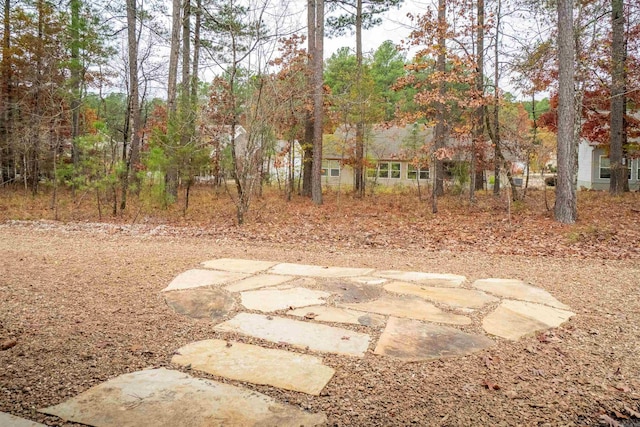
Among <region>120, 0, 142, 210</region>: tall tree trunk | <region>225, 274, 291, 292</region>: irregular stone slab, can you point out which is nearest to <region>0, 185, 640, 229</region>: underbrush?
<region>120, 0, 142, 210</region>: tall tree trunk

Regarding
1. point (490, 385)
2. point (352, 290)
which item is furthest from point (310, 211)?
point (490, 385)

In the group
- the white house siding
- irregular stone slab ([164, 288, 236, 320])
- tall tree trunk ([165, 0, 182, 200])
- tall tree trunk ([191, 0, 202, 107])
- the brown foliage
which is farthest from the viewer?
the white house siding

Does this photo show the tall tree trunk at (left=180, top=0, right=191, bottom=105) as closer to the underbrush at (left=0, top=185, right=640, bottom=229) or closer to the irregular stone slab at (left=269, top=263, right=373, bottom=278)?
the underbrush at (left=0, top=185, right=640, bottom=229)

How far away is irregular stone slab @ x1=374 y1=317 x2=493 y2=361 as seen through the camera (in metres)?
2.03

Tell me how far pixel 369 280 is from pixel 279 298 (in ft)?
2.83

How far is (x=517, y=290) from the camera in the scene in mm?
3188

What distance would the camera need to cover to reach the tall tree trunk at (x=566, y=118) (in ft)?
23.9

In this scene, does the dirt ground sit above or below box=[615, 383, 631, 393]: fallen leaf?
above

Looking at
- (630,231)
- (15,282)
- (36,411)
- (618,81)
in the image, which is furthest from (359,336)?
(618,81)

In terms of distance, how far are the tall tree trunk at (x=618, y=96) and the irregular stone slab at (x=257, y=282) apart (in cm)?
1109

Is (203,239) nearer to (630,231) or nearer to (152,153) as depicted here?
(152,153)

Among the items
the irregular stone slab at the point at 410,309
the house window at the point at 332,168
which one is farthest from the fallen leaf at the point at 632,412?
the house window at the point at 332,168

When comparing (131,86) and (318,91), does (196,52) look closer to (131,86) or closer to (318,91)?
(131,86)

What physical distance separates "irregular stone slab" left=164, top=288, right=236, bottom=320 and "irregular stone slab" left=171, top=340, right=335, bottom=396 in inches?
17.8
